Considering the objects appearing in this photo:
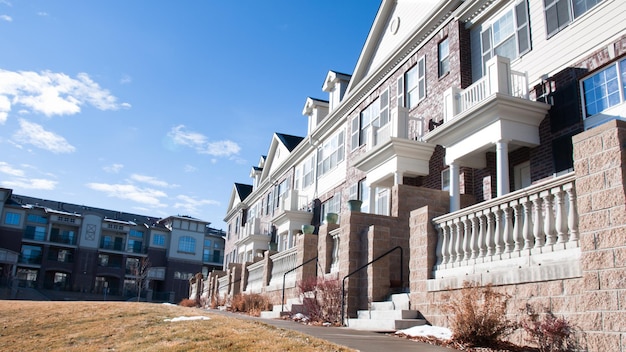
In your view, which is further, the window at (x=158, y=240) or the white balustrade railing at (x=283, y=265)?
the window at (x=158, y=240)

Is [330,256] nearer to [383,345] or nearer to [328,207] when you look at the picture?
[383,345]

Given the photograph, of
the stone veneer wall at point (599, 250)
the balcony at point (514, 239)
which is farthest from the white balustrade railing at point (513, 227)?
the stone veneer wall at point (599, 250)

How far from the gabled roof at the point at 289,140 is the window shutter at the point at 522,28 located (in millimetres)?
22280

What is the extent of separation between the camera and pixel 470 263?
9.87 metres

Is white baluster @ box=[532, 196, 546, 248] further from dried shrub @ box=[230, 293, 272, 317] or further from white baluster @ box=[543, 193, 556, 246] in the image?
dried shrub @ box=[230, 293, 272, 317]

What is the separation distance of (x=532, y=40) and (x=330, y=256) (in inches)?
317

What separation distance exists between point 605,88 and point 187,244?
78.5 metres

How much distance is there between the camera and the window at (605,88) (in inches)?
446

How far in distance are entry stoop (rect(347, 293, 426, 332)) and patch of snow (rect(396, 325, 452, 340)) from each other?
0.30m

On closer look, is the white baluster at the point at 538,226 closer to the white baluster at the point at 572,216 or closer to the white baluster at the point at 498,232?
the white baluster at the point at 572,216

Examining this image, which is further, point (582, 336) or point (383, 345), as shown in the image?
point (383, 345)

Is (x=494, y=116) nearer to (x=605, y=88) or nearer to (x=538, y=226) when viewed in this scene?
(x=605, y=88)

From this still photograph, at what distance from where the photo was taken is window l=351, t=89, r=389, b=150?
21516 millimetres

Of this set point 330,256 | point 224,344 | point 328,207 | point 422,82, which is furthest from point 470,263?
point 328,207
